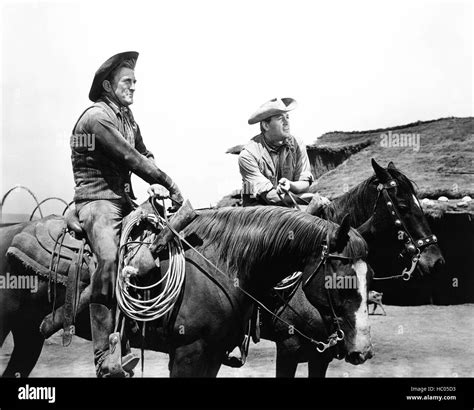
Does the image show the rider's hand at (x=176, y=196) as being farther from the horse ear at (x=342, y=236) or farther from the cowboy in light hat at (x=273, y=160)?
the horse ear at (x=342, y=236)

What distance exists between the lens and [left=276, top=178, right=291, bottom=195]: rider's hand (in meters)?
7.40

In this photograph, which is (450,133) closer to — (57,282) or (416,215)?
(416,215)

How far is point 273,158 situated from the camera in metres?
7.81

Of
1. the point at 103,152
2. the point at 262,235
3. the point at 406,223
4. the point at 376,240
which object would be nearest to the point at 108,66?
the point at 103,152

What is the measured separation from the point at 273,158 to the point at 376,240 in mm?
1268

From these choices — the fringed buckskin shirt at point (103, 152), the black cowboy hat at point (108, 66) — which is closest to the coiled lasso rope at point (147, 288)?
the fringed buckskin shirt at point (103, 152)

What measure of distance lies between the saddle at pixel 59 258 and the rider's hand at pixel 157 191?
68cm

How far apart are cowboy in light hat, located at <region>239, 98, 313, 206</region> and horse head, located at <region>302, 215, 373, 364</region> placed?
165 centimetres

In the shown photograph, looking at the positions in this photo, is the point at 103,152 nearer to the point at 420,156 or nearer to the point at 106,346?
the point at 106,346

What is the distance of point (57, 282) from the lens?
6.70 meters

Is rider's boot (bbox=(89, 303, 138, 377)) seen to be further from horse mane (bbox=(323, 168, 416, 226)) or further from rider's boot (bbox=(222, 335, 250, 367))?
horse mane (bbox=(323, 168, 416, 226))

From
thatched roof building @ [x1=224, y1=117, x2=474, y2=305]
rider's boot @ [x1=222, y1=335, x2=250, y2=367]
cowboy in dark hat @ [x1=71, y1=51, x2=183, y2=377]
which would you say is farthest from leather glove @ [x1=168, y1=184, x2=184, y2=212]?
thatched roof building @ [x1=224, y1=117, x2=474, y2=305]
